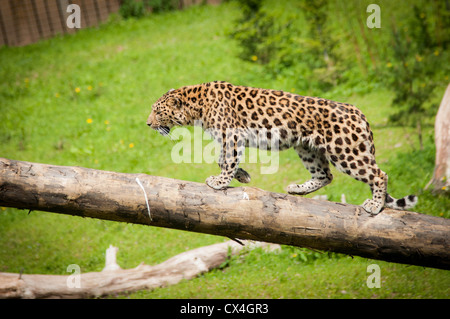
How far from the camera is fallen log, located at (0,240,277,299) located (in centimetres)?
720

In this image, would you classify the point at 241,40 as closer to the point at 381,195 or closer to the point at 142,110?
the point at 142,110

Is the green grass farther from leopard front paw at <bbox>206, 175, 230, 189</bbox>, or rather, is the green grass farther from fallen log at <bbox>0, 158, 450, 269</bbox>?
leopard front paw at <bbox>206, 175, 230, 189</bbox>

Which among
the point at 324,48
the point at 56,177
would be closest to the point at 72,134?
the point at 324,48

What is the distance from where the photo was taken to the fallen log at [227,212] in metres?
5.08

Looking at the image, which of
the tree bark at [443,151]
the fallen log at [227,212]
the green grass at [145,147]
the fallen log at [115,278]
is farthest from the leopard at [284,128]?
the tree bark at [443,151]

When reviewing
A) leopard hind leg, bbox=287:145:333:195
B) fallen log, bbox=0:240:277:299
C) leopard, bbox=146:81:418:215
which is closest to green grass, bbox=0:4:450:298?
fallen log, bbox=0:240:277:299

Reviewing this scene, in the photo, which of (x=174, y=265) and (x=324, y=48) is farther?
(x=324, y=48)

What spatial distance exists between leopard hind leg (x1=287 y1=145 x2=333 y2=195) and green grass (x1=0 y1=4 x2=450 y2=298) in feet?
5.49

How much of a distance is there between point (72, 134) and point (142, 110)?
183cm

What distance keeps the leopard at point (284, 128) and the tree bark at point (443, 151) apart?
9.30 feet

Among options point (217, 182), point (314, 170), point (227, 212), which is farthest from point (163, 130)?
point (314, 170)

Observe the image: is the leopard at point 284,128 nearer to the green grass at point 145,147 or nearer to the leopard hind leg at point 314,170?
the leopard hind leg at point 314,170

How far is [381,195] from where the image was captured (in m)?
5.46
